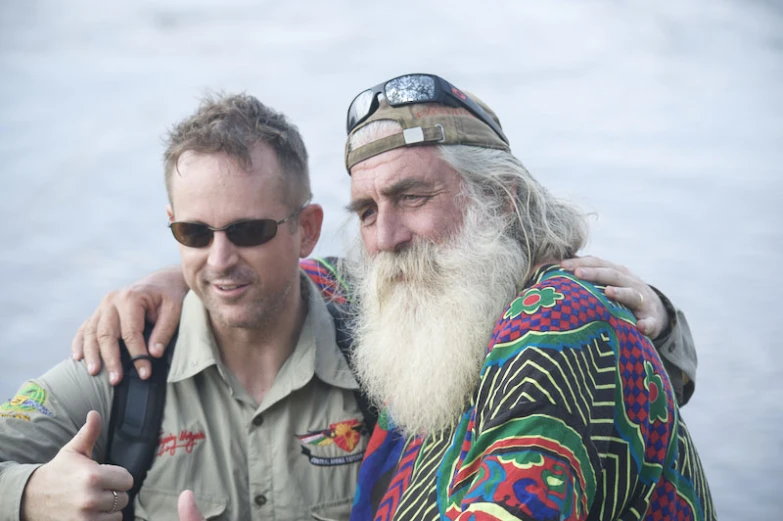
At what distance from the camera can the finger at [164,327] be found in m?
3.41

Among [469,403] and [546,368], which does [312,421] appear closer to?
[469,403]

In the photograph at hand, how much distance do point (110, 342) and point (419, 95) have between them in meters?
1.58

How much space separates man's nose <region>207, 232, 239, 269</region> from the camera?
131 inches

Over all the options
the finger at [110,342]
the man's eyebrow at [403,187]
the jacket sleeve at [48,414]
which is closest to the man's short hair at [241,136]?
the finger at [110,342]

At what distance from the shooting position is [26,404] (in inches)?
123

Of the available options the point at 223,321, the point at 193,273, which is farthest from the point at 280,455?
the point at 193,273

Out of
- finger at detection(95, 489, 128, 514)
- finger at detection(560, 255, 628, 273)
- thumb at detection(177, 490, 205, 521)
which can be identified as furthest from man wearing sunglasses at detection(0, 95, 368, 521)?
finger at detection(560, 255, 628, 273)

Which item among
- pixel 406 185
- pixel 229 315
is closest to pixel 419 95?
pixel 406 185

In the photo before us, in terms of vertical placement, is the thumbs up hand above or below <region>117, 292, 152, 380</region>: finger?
below

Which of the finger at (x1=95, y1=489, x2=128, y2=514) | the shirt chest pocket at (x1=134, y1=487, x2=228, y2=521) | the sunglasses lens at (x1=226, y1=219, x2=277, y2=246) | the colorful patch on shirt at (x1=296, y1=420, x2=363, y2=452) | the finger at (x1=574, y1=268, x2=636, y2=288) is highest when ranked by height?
the sunglasses lens at (x1=226, y1=219, x2=277, y2=246)

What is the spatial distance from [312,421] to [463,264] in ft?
3.35

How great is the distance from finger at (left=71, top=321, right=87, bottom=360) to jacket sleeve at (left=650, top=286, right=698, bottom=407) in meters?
2.27

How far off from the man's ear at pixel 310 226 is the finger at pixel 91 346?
0.94 metres

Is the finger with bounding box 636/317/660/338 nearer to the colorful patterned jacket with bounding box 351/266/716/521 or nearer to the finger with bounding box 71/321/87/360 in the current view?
the colorful patterned jacket with bounding box 351/266/716/521
